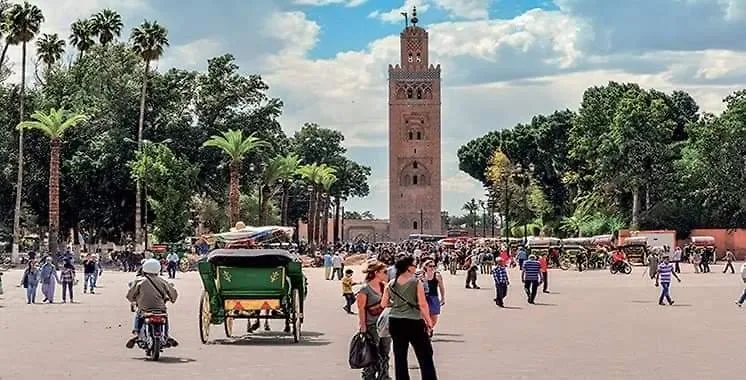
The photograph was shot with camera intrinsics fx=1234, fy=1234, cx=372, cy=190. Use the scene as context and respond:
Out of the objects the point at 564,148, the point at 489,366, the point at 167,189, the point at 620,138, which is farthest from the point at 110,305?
the point at 564,148

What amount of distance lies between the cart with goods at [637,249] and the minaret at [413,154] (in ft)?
202

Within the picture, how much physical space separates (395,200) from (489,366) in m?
115

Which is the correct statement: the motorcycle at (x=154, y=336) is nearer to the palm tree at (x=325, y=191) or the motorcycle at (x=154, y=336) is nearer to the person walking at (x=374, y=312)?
the person walking at (x=374, y=312)

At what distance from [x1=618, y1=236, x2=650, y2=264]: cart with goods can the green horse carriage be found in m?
49.1

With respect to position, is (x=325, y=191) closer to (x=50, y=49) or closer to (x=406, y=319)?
(x=50, y=49)

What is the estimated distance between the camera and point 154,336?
53.2 ft

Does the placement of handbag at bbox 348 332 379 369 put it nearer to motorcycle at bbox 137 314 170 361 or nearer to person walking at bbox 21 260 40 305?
motorcycle at bbox 137 314 170 361

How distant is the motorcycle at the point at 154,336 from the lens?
16.2 metres

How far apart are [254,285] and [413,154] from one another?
110940mm

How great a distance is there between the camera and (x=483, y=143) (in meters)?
124

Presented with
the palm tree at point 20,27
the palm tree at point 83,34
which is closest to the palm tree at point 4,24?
the palm tree at point 20,27

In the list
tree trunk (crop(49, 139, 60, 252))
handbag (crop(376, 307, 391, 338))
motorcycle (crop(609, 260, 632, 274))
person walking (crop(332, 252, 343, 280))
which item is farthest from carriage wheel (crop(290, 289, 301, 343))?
tree trunk (crop(49, 139, 60, 252))

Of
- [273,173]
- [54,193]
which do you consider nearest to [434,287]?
[54,193]

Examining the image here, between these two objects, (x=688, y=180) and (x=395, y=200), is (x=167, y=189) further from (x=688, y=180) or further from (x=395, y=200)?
(x=395, y=200)
